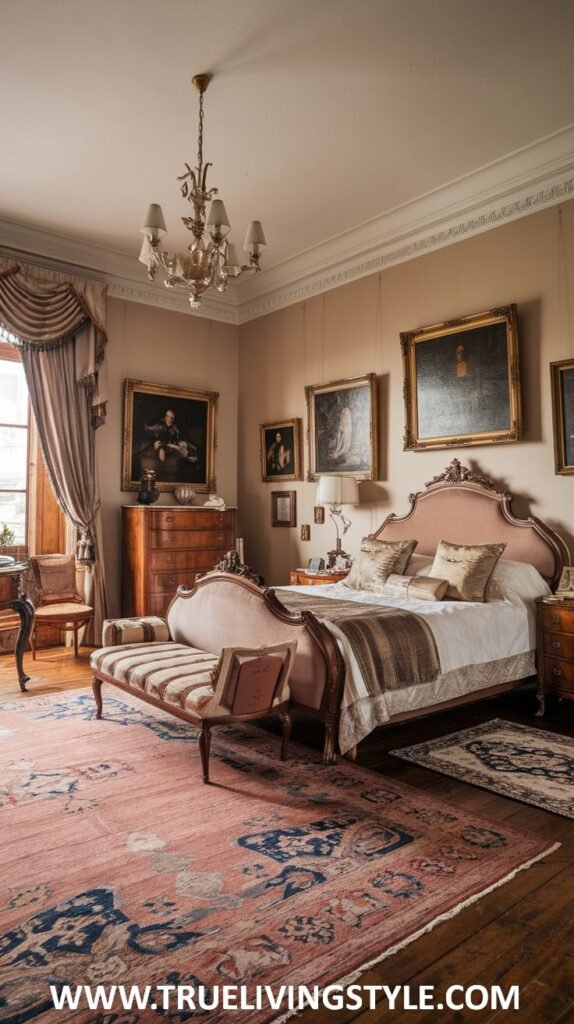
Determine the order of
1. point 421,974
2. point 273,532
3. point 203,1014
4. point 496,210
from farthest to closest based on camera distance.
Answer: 1. point 273,532
2. point 496,210
3. point 421,974
4. point 203,1014

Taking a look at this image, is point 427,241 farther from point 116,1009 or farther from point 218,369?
point 116,1009

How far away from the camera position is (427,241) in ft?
18.9

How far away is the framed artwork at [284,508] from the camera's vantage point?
281 inches

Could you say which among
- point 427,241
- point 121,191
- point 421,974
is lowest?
point 421,974

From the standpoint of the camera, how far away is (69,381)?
6.50 meters

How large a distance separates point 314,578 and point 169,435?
247 centimetres

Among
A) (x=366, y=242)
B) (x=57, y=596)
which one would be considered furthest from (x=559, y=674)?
(x=57, y=596)

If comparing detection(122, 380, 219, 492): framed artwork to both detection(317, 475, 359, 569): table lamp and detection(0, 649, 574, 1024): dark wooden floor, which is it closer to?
detection(317, 475, 359, 569): table lamp

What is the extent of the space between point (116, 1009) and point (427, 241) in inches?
224

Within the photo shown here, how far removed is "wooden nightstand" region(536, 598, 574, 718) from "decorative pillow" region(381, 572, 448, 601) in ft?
2.10

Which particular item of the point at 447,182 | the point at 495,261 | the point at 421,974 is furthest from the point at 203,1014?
the point at 447,182

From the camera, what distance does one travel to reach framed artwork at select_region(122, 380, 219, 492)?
6.97m

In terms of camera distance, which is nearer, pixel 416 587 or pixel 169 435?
pixel 416 587

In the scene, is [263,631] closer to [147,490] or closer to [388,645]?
[388,645]
